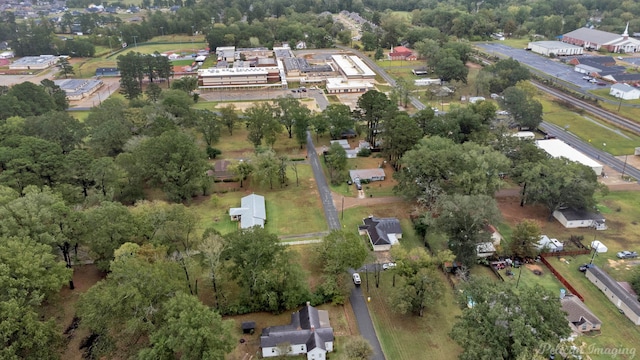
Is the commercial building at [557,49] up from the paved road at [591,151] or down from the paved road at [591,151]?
up

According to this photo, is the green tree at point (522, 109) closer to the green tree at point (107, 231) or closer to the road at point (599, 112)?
the road at point (599, 112)

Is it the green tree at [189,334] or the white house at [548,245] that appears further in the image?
the white house at [548,245]

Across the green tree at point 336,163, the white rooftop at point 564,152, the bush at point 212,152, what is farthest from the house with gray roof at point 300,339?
the white rooftop at point 564,152

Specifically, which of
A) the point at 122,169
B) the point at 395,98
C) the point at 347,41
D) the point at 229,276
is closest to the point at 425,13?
the point at 347,41

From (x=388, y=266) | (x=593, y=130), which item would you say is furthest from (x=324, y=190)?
(x=593, y=130)

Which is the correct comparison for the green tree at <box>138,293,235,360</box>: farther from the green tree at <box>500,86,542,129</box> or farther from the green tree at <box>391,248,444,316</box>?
the green tree at <box>500,86,542,129</box>
